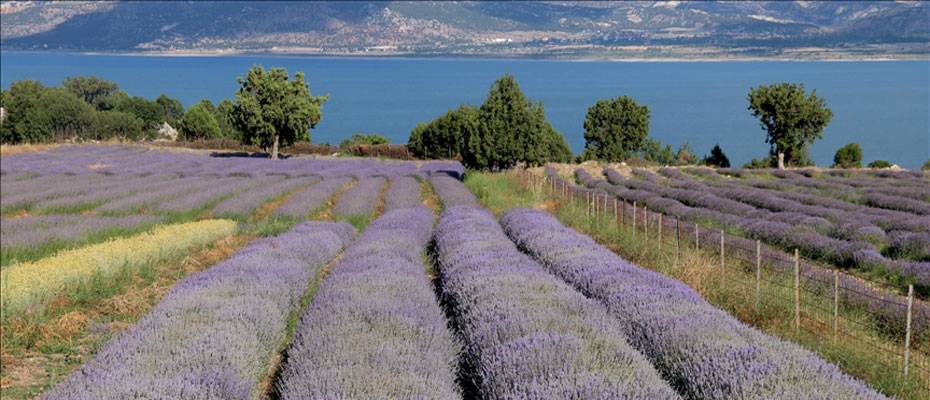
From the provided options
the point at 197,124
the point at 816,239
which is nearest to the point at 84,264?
the point at 816,239

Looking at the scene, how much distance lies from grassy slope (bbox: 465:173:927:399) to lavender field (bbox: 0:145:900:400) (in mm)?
431

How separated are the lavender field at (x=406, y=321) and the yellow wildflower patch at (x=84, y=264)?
55 mm

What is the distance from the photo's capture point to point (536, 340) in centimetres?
630

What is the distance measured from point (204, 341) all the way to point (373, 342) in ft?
4.85

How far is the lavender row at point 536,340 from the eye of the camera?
526cm

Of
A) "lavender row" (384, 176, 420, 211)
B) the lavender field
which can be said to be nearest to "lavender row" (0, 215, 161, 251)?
the lavender field

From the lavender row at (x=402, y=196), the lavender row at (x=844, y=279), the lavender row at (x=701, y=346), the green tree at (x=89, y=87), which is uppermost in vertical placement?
the green tree at (x=89, y=87)

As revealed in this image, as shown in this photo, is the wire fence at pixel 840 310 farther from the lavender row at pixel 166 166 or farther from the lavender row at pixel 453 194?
the lavender row at pixel 166 166

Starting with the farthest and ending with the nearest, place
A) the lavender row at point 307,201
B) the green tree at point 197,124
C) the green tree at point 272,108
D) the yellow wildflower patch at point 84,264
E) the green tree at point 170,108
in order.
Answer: the green tree at point 170,108, the green tree at point 197,124, the green tree at point 272,108, the lavender row at point 307,201, the yellow wildflower patch at point 84,264

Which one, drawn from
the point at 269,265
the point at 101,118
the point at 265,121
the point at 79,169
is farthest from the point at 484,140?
the point at 101,118

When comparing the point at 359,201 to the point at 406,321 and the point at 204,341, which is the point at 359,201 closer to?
the point at 406,321

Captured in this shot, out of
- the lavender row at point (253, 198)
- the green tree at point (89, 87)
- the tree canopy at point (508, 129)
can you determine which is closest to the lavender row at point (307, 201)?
the lavender row at point (253, 198)

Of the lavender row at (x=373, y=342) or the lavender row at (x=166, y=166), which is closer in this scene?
the lavender row at (x=373, y=342)

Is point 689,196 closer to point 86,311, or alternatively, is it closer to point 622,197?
point 622,197
